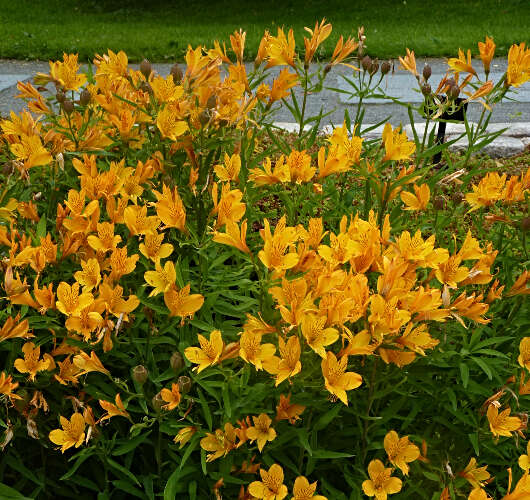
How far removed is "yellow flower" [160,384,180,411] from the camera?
4.36 feet

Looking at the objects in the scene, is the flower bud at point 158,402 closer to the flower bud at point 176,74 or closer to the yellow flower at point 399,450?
the yellow flower at point 399,450

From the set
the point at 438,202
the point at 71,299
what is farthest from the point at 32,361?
the point at 438,202

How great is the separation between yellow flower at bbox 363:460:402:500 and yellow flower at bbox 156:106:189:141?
98cm

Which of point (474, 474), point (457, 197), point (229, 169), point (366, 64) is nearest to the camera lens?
point (474, 474)

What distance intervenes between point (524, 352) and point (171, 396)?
80 cm

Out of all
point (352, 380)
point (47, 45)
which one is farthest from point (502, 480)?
point (47, 45)

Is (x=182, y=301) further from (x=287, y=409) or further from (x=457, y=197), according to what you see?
(x=457, y=197)

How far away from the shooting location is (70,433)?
4.70 ft

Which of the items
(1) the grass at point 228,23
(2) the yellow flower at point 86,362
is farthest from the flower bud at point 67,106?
(1) the grass at point 228,23

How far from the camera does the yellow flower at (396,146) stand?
5.83 feet

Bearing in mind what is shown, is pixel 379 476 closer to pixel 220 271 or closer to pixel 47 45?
pixel 220 271

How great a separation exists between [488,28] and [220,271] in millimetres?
9086

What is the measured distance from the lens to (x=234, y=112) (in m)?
1.98

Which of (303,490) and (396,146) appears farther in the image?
(396,146)
